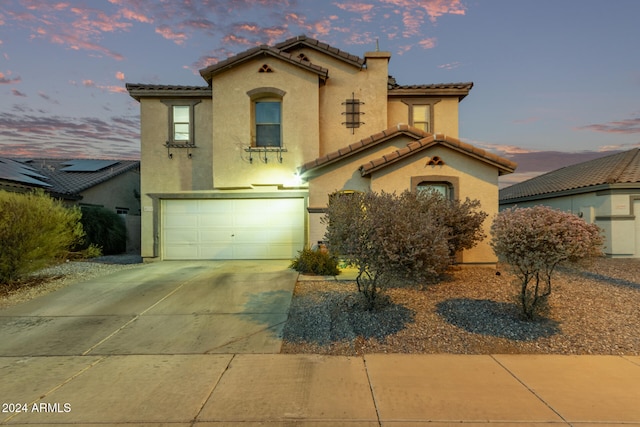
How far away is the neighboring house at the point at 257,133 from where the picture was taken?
13.1m

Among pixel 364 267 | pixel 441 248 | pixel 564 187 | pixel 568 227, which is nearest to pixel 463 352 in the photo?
pixel 441 248

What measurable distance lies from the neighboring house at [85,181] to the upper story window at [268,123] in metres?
10.3

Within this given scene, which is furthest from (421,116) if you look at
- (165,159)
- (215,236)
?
(165,159)

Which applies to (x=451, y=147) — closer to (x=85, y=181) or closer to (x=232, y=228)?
(x=232, y=228)

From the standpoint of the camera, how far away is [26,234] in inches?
347

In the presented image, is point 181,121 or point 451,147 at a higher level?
point 181,121

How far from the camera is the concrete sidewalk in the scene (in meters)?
3.60

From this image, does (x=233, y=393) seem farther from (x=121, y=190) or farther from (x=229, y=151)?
(x=121, y=190)

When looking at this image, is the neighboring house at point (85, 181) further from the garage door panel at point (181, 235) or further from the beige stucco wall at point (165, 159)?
the garage door panel at point (181, 235)

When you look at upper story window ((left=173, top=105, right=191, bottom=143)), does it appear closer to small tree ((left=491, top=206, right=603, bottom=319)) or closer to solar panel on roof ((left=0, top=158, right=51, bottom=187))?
solar panel on roof ((left=0, top=158, right=51, bottom=187))

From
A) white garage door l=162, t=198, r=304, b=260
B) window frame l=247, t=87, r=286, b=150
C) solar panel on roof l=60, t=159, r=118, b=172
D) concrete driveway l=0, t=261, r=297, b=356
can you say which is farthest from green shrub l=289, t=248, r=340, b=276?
solar panel on roof l=60, t=159, r=118, b=172

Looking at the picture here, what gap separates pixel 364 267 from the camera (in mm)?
5871

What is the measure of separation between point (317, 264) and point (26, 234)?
7501 millimetres

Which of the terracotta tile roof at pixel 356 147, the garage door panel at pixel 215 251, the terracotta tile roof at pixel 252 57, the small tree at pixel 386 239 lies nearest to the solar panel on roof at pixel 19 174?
the garage door panel at pixel 215 251
